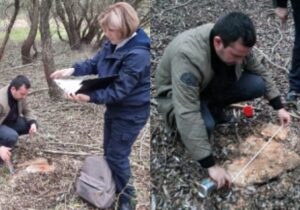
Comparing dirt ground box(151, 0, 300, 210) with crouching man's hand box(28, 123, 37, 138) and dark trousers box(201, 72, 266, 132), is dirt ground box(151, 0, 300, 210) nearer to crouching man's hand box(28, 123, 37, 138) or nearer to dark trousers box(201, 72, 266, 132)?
dark trousers box(201, 72, 266, 132)

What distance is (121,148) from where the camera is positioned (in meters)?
0.99

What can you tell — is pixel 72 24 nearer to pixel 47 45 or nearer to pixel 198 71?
pixel 47 45

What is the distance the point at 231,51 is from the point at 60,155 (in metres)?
0.69

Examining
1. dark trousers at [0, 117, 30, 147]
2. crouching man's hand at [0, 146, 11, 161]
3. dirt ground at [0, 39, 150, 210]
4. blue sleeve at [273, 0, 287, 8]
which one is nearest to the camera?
dirt ground at [0, 39, 150, 210]

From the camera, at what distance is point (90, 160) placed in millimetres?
1095

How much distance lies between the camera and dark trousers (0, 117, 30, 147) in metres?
1.52

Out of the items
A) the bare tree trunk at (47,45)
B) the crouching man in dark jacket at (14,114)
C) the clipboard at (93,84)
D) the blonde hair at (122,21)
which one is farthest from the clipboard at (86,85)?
the bare tree trunk at (47,45)

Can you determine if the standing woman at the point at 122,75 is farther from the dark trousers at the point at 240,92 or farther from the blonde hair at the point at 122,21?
the dark trousers at the point at 240,92

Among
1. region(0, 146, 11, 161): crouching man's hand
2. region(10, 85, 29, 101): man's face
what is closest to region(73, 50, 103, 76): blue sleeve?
region(0, 146, 11, 161): crouching man's hand

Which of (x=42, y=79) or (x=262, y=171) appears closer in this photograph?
(x=262, y=171)

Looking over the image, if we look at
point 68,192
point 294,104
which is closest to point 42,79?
point 68,192

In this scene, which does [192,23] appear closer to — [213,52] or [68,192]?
[213,52]

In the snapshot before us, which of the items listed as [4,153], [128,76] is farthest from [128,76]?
[4,153]

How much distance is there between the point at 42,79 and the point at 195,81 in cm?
185
